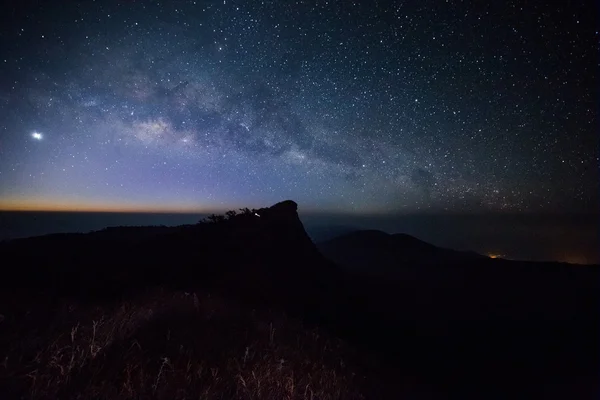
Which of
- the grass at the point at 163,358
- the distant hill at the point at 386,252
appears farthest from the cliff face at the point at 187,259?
the distant hill at the point at 386,252

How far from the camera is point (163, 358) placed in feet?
11.5

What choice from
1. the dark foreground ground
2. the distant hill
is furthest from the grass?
the distant hill

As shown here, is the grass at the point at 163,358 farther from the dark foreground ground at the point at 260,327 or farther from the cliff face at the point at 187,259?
the cliff face at the point at 187,259

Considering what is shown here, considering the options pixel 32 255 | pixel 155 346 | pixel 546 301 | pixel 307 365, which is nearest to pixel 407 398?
pixel 307 365

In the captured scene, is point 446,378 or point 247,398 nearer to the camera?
point 247,398

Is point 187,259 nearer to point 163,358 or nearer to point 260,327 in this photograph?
point 260,327

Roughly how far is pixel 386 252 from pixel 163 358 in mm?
37713

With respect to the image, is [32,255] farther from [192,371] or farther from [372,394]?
[372,394]

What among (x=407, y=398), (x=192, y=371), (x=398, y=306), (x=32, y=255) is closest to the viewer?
(x=192, y=371)

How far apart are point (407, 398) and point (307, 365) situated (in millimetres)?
2642

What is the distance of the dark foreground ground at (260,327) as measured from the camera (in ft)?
11.0

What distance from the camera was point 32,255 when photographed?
27.7ft

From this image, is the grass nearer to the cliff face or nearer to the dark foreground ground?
the dark foreground ground

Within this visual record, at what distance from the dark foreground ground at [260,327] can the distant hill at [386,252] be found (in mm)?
12629
